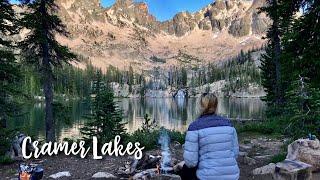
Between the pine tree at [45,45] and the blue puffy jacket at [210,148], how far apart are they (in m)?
18.7

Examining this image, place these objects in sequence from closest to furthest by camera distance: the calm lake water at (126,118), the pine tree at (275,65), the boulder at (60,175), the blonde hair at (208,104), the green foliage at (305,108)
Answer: the blonde hair at (208,104) < the green foliage at (305,108) < the boulder at (60,175) < the pine tree at (275,65) < the calm lake water at (126,118)

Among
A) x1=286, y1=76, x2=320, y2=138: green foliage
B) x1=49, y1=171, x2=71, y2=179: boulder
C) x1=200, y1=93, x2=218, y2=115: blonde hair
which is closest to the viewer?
x1=200, y1=93, x2=218, y2=115: blonde hair

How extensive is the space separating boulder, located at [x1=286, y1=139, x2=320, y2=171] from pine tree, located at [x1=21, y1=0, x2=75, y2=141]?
15.0 metres

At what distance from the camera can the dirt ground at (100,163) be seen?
49.6 feet

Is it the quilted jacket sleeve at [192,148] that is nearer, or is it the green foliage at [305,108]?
the quilted jacket sleeve at [192,148]

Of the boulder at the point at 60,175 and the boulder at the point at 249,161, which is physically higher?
the boulder at the point at 249,161

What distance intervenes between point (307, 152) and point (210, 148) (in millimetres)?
7275

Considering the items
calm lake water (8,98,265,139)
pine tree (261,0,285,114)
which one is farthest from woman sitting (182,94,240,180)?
calm lake water (8,98,265,139)

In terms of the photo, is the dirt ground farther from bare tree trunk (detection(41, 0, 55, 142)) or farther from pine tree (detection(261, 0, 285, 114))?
bare tree trunk (detection(41, 0, 55, 142))

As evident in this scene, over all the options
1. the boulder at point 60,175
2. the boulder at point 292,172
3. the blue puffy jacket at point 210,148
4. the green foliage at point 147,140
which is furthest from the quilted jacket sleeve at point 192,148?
the green foliage at point 147,140

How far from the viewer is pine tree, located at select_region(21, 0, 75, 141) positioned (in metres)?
23.8

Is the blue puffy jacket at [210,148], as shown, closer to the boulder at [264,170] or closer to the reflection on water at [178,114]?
the boulder at [264,170]

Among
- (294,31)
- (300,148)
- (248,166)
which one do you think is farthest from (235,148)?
(294,31)

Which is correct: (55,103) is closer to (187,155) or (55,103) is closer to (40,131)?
(187,155)
